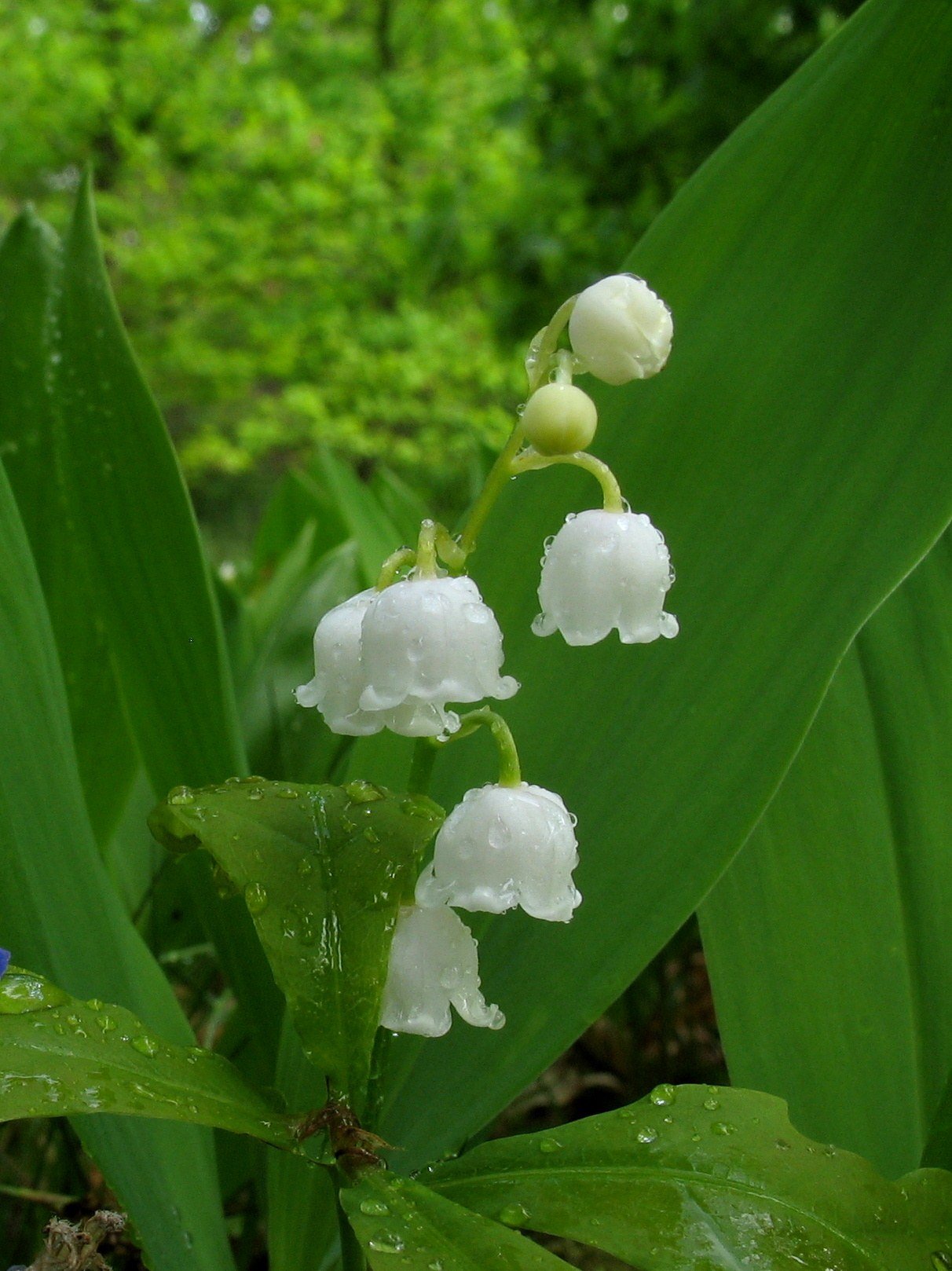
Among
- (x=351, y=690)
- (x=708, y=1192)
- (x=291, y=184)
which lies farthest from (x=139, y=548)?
(x=291, y=184)

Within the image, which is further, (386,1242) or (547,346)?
(547,346)

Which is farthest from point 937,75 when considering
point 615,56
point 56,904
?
point 615,56

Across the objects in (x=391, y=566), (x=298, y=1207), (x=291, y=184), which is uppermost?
(x=291, y=184)

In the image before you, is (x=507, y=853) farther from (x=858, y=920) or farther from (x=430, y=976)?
(x=858, y=920)

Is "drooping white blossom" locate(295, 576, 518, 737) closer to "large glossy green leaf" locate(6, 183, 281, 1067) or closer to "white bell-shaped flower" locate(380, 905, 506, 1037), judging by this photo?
"white bell-shaped flower" locate(380, 905, 506, 1037)

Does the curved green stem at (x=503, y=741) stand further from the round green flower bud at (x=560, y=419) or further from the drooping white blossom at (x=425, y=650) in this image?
the round green flower bud at (x=560, y=419)

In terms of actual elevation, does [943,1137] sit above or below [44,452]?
below

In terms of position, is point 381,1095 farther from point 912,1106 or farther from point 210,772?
point 912,1106
